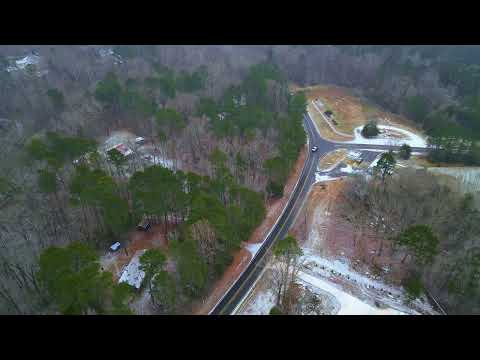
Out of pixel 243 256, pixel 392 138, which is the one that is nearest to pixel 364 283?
pixel 243 256

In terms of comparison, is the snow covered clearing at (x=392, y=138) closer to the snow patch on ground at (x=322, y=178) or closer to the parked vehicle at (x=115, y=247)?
the snow patch on ground at (x=322, y=178)

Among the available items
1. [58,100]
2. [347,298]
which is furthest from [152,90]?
[347,298]

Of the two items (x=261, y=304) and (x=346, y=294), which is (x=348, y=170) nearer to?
(x=346, y=294)

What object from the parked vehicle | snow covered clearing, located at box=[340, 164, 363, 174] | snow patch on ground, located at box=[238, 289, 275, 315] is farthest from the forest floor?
the parked vehicle

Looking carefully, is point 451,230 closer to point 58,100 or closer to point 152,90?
point 152,90

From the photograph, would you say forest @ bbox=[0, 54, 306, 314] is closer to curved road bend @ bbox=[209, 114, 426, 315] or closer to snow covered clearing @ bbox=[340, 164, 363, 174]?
curved road bend @ bbox=[209, 114, 426, 315]

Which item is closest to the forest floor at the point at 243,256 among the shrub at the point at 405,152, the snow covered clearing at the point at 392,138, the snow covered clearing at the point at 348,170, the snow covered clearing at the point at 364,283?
the snow covered clearing at the point at 364,283
